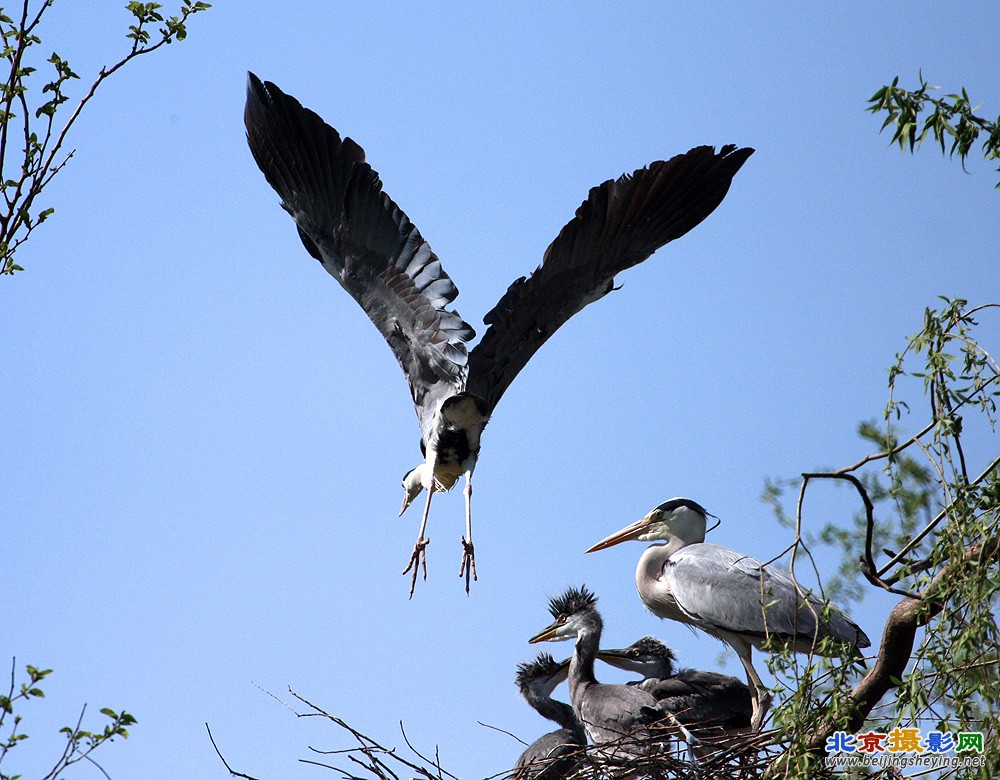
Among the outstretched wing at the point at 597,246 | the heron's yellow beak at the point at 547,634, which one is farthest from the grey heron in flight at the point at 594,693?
the outstretched wing at the point at 597,246

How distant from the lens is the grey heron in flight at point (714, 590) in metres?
6.67

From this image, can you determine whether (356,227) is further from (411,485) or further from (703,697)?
(703,697)

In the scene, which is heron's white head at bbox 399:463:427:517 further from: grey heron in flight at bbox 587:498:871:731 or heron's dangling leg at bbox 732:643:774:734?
heron's dangling leg at bbox 732:643:774:734

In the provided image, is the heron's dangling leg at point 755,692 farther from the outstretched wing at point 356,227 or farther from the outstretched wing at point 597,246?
the outstretched wing at point 356,227

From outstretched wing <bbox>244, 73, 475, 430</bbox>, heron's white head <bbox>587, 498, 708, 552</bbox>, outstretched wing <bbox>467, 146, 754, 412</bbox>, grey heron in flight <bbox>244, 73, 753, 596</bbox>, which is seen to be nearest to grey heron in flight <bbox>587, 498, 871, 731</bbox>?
heron's white head <bbox>587, 498, 708, 552</bbox>

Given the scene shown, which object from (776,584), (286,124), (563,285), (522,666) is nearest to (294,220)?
(286,124)

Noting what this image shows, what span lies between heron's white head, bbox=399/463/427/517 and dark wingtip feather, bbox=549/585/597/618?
1360mm

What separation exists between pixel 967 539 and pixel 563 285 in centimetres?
367

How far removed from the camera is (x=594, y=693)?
257 inches

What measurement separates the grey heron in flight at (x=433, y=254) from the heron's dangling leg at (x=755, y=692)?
59.2 inches

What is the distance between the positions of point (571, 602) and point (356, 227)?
91.5 inches

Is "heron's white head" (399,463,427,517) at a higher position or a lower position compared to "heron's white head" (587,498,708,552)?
higher

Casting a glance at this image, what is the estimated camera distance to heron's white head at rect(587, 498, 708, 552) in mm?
7562

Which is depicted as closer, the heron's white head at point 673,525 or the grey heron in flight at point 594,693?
the grey heron in flight at point 594,693
